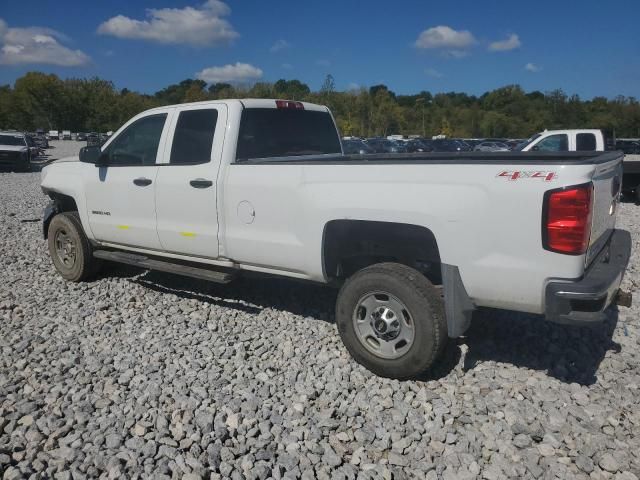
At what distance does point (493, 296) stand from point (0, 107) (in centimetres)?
9450

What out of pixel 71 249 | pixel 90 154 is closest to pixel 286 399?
pixel 90 154

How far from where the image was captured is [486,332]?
481 centimetres

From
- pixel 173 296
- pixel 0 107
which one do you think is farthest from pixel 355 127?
pixel 173 296

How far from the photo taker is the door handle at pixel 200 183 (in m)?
4.65

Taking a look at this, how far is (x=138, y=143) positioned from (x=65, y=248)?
180 cm

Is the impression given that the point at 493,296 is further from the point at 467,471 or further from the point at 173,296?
the point at 173,296

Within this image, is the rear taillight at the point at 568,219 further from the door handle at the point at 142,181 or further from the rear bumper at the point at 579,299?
the door handle at the point at 142,181

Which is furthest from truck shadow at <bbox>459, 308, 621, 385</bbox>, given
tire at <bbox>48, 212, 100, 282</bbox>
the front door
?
tire at <bbox>48, 212, 100, 282</bbox>

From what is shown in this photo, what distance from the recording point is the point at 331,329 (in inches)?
193

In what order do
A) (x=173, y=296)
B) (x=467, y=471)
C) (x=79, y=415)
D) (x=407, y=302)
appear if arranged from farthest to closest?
(x=173, y=296) → (x=407, y=302) → (x=79, y=415) → (x=467, y=471)

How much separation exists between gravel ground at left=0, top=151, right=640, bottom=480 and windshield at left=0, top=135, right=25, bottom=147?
70.9 ft

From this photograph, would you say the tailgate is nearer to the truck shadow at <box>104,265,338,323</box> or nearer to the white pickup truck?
the white pickup truck

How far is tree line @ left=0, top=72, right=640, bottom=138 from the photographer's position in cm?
7238

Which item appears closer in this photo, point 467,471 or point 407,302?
point 467,471
